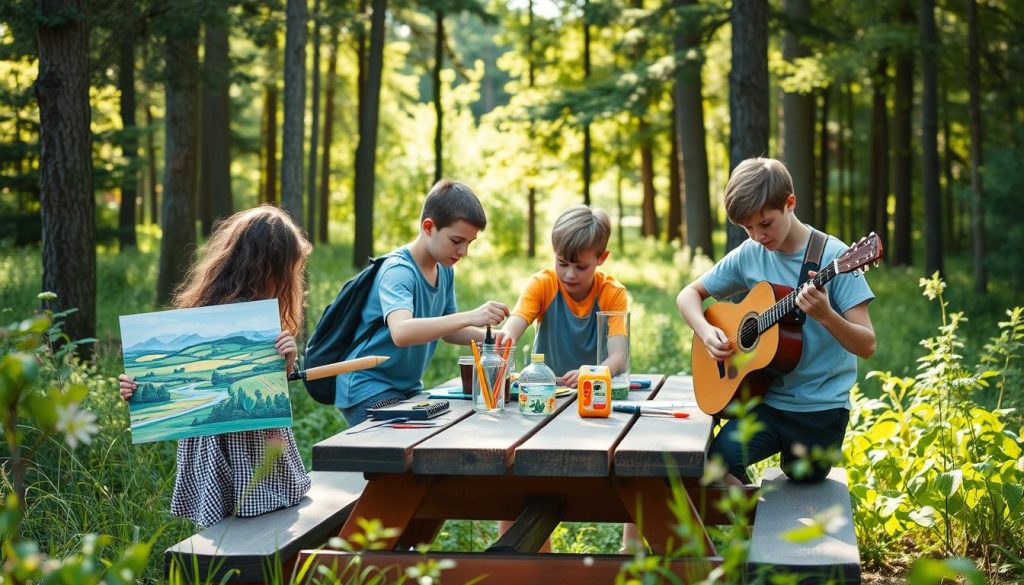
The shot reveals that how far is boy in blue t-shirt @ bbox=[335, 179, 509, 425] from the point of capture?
170 inches

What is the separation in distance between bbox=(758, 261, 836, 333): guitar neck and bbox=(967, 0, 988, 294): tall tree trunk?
1365 centimetres

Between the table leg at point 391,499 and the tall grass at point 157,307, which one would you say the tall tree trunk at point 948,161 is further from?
the table leg at point 391,499

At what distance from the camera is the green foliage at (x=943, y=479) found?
4359mm

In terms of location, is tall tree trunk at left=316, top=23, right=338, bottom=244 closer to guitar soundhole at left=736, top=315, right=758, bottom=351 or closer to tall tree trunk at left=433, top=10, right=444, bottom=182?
tall tree trunk at left=433, top=10, right=444, bottom=182

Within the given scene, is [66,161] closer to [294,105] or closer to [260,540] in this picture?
[294,105]

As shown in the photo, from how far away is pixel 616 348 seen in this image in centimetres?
429

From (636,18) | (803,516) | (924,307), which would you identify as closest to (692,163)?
(636,18)

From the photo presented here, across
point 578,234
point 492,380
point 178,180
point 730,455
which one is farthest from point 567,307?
point 178,180

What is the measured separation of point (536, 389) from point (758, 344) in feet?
2.91

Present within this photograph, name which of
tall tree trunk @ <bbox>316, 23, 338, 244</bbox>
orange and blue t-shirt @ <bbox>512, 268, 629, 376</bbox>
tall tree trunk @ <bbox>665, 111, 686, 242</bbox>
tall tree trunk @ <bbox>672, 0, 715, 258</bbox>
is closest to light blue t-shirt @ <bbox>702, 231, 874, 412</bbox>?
orange and blue t-shirt @ <bbox>512, 268, 629, 376</bbox>

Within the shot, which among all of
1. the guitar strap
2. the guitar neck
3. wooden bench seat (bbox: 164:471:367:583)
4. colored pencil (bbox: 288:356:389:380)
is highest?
the guitar strap

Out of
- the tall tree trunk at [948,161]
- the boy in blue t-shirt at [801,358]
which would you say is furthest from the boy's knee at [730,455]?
the tall tree trunk at [948,161]

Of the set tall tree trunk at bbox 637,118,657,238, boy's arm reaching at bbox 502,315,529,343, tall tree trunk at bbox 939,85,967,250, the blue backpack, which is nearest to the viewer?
the blue backpack

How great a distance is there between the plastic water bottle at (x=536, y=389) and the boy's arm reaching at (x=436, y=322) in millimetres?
234
